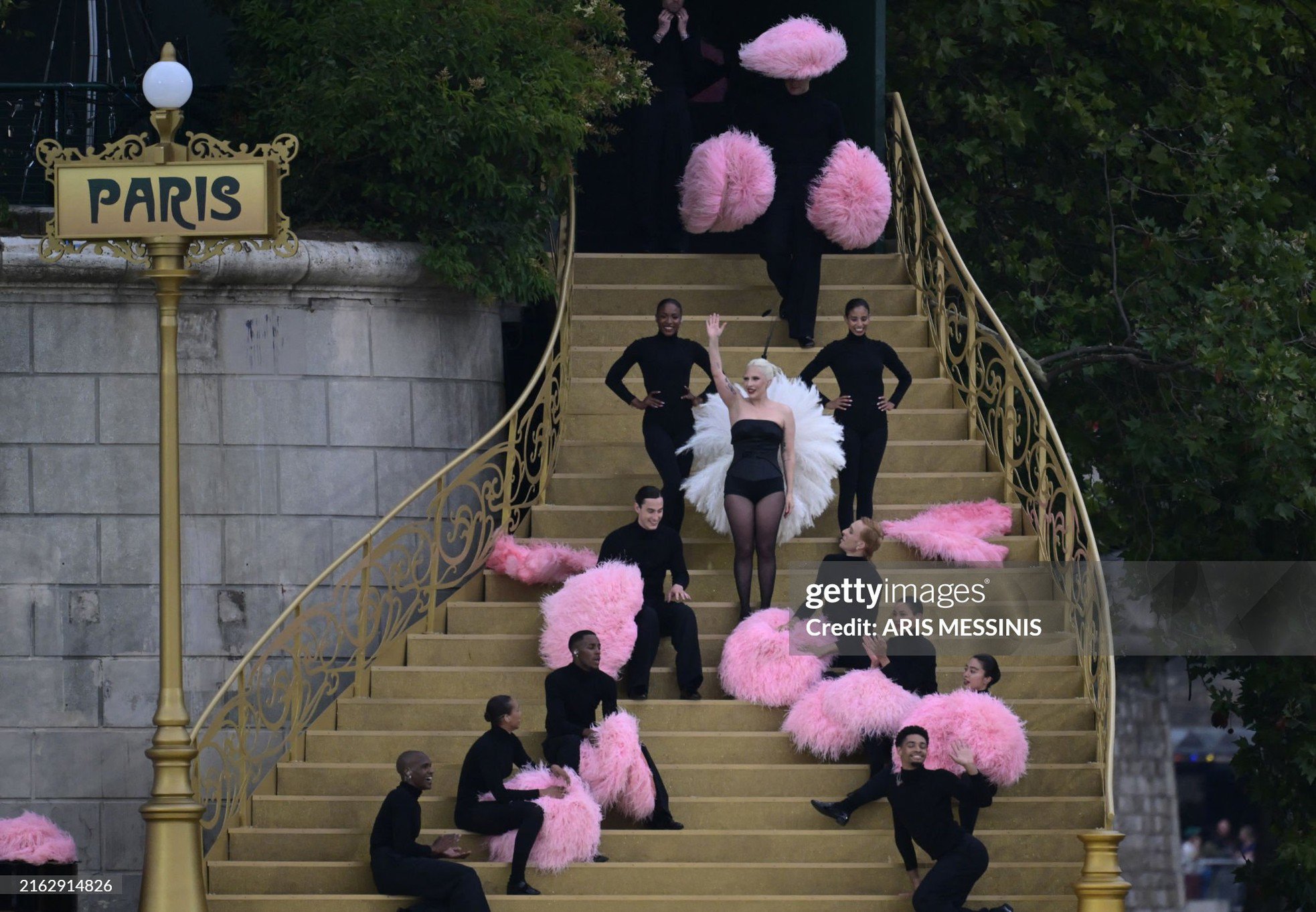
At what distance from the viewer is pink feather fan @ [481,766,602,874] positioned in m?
12.6

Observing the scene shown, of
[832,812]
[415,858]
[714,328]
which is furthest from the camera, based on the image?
[714,328]

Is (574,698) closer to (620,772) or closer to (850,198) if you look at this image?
(620,772)

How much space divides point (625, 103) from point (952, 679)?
16.4 feet

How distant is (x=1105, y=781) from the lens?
43.0ft

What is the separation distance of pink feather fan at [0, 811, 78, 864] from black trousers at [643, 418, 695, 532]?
4.03 meters

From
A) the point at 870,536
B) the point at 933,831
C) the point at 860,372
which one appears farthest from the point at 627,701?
the point at 860,372

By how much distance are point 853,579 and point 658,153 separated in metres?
5.03

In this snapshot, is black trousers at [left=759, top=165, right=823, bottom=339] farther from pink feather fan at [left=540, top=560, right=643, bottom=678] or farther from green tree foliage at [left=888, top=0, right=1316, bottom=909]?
pink feather fan at [left=540, top=560, right=643, bottom=678]

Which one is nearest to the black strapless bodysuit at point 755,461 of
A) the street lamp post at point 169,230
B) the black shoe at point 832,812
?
the black shoe at point 832,812

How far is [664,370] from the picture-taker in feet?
49.7

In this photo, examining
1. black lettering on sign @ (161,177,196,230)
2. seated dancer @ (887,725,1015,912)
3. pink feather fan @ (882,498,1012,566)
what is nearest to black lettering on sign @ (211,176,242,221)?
black lettering on sign @ (161,177,196,230)

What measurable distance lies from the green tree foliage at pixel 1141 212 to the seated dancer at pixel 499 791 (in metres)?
6.68

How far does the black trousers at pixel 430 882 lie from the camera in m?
12.2

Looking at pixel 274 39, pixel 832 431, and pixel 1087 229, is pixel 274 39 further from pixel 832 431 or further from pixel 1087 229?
pixel 1087 229
